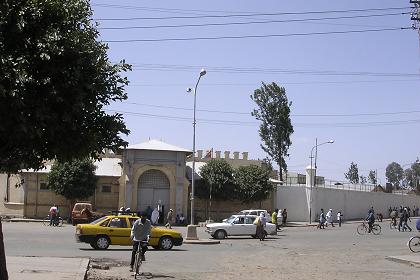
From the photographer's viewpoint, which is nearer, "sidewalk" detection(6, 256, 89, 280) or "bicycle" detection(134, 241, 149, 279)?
"sidewalk" detection(6, 256, 89, 280)

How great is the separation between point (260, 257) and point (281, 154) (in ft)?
151

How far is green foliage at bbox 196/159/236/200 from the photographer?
53.1 m

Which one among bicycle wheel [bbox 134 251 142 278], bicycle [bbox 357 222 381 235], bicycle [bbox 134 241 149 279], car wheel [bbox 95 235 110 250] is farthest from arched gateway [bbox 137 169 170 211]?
bicycle wheel [bbox 134 251 142 278]

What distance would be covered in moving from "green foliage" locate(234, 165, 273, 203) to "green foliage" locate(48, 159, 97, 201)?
13.6 meters

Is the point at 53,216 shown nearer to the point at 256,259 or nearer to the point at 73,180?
the point at 73,180

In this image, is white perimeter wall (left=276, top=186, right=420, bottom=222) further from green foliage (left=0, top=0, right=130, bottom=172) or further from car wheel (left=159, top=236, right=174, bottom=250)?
green foliage (left=0, top=0, right=130, bottom=172)

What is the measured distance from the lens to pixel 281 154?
226 ft

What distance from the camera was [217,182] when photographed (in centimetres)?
5300

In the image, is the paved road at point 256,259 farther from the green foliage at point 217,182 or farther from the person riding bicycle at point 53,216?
the green foliage at point 217,182

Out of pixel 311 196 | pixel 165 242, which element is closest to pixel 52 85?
pixel 165 242

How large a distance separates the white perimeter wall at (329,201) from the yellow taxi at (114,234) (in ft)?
119

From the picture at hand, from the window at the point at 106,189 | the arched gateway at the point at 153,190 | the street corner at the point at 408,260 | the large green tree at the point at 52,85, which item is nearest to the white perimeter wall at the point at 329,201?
the arched gateway at the point at 153,190

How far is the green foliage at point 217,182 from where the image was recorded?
53062 millimetres

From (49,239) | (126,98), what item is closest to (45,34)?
(126,98)
